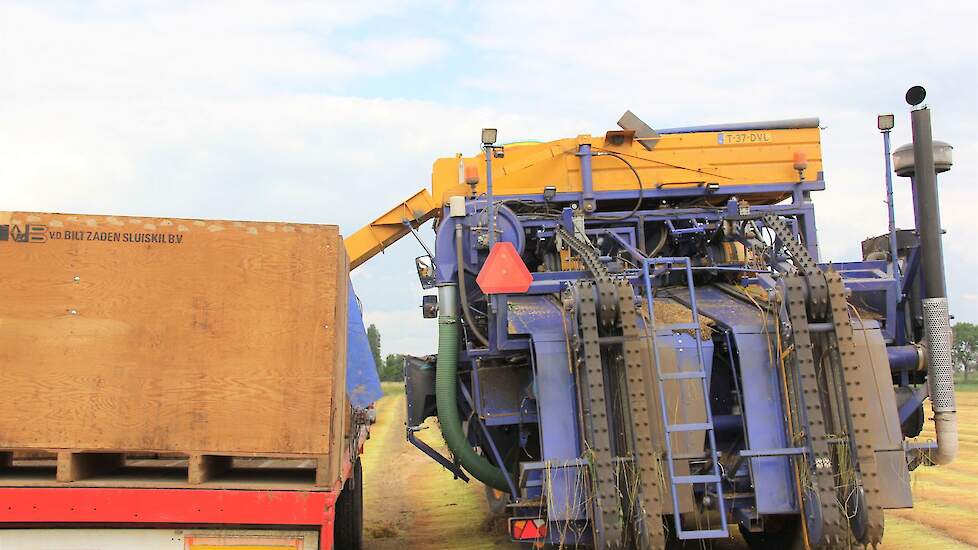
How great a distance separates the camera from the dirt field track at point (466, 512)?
7699 millimetres

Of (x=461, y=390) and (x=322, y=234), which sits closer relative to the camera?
(x=322, y=234)

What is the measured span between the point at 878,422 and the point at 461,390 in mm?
3097

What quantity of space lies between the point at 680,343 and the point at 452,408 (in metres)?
1.86

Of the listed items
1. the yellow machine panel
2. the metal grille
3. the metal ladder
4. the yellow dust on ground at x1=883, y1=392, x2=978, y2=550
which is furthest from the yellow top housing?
the yellow dust on ground at x1=883, y1=392, x2=978, y2=550

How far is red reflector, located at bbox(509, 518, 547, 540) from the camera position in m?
5.52

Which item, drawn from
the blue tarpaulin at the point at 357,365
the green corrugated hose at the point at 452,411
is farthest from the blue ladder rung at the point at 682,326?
the blue tarpaulin at the point at 357,365

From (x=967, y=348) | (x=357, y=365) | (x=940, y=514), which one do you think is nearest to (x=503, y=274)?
(x=357, y=365)

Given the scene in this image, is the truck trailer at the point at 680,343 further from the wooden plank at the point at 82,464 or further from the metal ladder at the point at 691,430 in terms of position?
the wooden plank at the point at 82,464

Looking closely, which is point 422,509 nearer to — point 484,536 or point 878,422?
point 484,536

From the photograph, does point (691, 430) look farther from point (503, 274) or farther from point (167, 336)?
point (167, 336)

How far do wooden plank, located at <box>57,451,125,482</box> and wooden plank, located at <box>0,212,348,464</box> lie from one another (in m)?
0.07

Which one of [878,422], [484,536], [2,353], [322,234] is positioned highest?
[322,234]

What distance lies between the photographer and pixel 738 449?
619 centimetres

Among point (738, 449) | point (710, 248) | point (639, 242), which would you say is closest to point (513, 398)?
point (738, 449)
